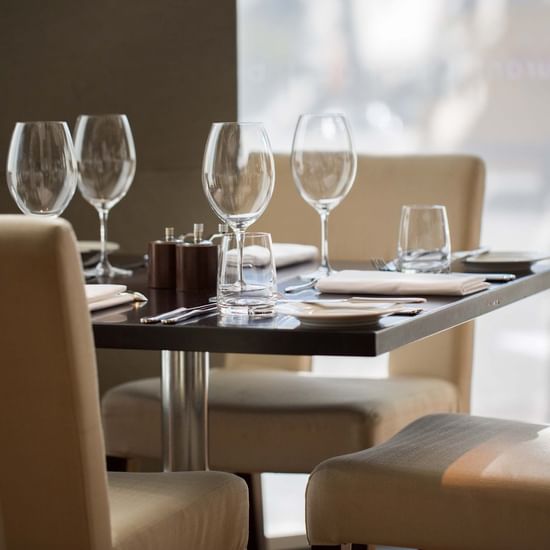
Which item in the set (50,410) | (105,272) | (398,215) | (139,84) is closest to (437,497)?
(50,410)

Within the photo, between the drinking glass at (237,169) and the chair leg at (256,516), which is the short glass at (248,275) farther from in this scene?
the chair leg at (256,516)

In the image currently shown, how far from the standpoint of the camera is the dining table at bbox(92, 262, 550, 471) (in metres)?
1.44

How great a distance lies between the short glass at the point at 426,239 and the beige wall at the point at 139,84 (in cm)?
125

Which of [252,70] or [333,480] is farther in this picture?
[252,70]

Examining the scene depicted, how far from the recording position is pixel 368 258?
107 inches

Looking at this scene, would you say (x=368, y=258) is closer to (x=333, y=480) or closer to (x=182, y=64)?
(x=182, y=64)

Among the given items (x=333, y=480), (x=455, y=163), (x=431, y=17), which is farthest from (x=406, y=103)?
(x=333, y=480)

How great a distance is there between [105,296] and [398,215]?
1119mm

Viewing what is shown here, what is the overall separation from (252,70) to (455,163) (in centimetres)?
114

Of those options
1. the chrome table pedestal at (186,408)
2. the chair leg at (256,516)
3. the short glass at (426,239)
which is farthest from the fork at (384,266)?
the chair leg at (256,516)

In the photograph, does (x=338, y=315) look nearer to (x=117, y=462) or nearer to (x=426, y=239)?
(x=426, y=239)

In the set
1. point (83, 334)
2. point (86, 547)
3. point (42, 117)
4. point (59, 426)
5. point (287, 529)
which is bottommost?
point (287, 529)

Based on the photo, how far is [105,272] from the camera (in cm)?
204

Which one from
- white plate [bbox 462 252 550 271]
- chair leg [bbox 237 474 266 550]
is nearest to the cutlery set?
white plate [bbox 462 252 550 271]
